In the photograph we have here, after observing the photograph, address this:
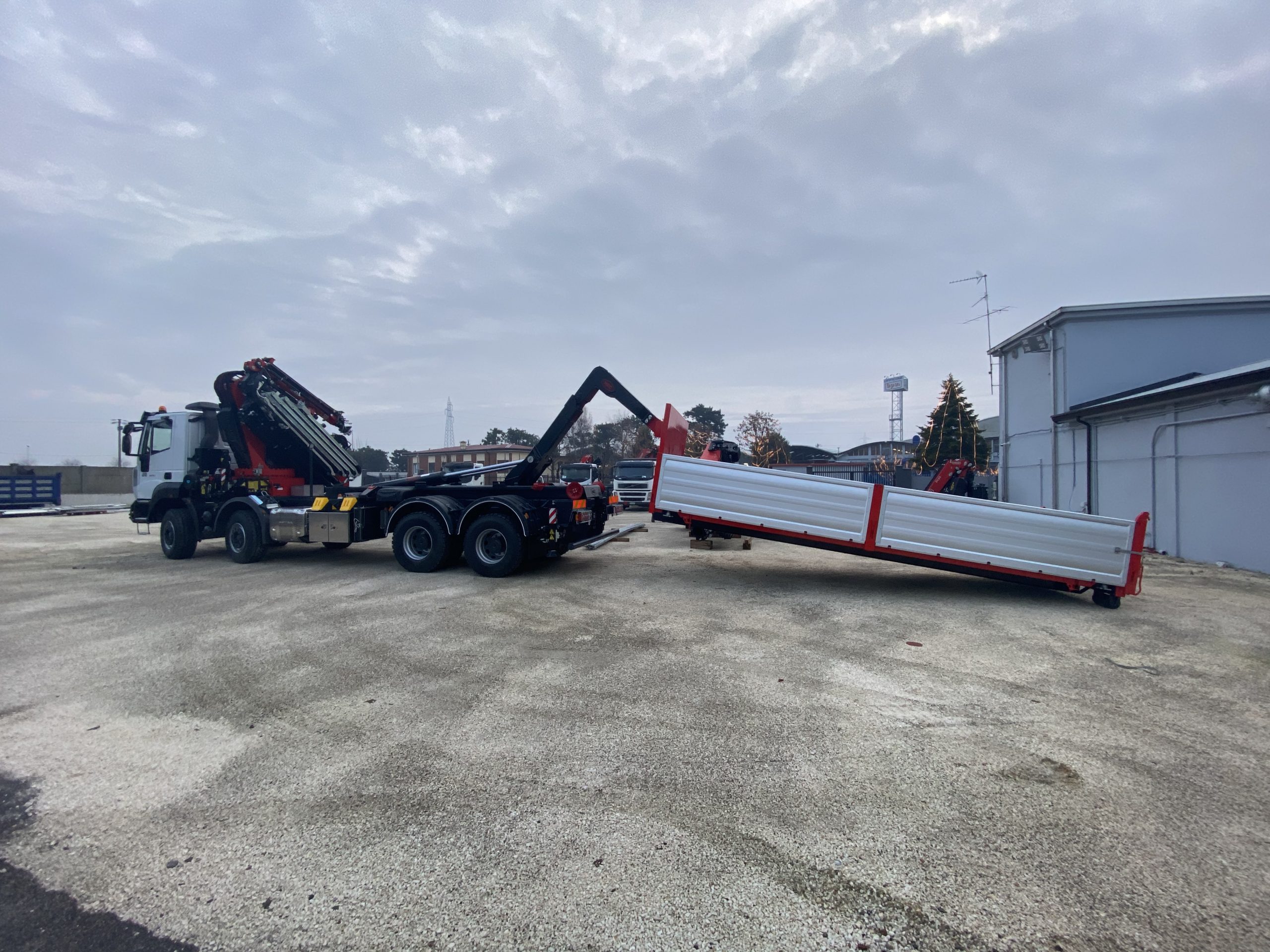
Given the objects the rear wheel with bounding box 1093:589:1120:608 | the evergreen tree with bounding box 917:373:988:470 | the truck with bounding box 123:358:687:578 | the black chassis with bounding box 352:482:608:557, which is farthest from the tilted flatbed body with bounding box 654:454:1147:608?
the evergreen tree with bounding box 917:373:988:470

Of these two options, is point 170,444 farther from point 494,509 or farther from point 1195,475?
point 1195,475

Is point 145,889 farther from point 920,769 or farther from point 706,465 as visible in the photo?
point 706,465

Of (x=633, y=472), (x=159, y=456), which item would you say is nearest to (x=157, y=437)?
(x=159, y=456)

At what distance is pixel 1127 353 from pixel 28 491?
4470 centimetres

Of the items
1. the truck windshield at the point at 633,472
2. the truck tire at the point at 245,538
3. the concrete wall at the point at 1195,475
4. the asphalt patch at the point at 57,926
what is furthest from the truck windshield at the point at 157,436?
the concrete wall at the point at 1195,475

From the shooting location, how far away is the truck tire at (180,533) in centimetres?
1209

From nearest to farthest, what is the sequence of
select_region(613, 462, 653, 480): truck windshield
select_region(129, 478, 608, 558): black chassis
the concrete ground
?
the concrete ground
select_region(129, 478, 608, 558): black chassis
select_region(613, 462, 653, 480): truck windshield

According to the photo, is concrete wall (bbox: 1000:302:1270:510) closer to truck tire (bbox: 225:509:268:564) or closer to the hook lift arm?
the hook lift arm

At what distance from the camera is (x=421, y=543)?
10.4 meters

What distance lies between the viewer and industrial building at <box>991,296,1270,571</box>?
37.3 feet

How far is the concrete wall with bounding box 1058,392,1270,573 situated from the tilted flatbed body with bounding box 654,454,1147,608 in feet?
14.8

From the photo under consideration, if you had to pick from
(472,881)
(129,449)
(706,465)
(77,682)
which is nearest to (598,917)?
(472,881)

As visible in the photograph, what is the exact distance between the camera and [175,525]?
1215 cm

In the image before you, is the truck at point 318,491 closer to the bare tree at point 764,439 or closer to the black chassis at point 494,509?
the black chassis at point 494,509
